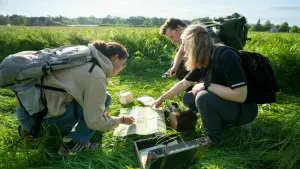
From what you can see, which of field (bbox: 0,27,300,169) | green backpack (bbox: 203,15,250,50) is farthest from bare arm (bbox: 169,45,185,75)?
green backpack (bbox: 203,15,250,50)

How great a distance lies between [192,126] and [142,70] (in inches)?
109

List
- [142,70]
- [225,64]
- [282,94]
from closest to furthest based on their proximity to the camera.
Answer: [225,64] → [282,94] → [142,70]

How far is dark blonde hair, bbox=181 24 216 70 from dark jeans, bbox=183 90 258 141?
0.98 feet

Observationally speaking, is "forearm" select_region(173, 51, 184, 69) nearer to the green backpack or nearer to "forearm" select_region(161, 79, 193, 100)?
the green backpack

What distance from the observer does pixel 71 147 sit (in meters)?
2.15

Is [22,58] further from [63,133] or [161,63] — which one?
[161,63]

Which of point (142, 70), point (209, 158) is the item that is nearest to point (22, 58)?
point (209, 158)

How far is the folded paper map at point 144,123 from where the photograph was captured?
242 cm

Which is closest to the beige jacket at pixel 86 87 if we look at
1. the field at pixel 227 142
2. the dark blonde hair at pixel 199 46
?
the field at pixel 227 142

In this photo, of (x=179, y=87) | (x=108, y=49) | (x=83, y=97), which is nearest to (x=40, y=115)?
→ (x=83, y=97)

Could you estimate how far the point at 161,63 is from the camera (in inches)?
211

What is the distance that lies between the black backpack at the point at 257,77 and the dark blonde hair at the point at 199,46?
0.09 m

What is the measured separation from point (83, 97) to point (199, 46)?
41.2 inches

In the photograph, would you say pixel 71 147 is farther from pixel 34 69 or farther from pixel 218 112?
pixel 218 112
